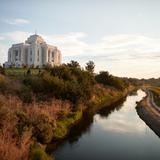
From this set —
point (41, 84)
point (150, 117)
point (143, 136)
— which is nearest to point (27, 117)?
point (143, 136)

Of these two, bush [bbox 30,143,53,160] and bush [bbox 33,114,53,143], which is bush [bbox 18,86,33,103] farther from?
bush [bbox 30,143,53,160]

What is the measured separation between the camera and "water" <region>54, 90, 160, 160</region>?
24.6m

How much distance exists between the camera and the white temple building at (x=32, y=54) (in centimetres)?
12600

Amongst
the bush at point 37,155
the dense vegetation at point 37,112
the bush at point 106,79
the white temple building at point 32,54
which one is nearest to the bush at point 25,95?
the dense vegetation at point 37,112

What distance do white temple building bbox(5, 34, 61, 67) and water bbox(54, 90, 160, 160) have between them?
291 feet

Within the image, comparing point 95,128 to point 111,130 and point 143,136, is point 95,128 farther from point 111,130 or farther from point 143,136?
point 143,136

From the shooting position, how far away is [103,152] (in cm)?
2544

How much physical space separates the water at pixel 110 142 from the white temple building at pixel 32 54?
291 ft

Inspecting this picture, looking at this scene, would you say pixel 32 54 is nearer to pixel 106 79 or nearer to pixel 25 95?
pixel 106 79

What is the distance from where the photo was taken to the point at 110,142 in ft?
95.9

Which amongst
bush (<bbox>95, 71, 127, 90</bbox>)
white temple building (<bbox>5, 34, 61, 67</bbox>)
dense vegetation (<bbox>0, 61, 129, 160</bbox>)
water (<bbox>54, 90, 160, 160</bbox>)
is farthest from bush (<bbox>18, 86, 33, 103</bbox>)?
white temple building (<bbox>5, 34, 61, 67</bbox>)

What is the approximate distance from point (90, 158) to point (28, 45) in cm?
11022

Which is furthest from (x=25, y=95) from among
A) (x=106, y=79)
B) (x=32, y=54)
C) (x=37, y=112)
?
(x=32, y=54)

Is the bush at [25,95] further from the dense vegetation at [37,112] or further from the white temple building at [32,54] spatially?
the white temple building at [32,54]
